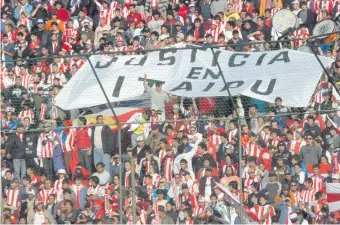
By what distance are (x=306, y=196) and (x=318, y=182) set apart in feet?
0.87

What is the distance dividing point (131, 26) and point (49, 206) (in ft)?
36.0

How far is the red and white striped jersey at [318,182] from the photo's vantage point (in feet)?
61.4

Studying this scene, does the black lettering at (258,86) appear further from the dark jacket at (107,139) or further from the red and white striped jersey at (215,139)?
the dark jacket at (107,139)

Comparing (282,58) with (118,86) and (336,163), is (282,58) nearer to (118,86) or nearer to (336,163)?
(336,163)

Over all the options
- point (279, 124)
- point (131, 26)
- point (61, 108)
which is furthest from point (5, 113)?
point (131, 26)

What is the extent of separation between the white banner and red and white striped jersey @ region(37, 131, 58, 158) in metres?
0.42

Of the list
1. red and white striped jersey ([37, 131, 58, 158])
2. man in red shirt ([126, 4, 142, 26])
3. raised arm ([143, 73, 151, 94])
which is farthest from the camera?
man in red shirt ([126, 4, 142, 26])

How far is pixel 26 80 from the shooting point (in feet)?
64.1

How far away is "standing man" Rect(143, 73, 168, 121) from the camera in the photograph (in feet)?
59.3

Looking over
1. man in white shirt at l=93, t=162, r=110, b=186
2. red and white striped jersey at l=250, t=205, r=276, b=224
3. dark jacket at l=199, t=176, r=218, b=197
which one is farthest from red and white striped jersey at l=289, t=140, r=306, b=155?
man in white shirt at l=93, t=162, r=110, b=186

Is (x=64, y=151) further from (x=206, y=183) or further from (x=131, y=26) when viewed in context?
(x=131, y=26)

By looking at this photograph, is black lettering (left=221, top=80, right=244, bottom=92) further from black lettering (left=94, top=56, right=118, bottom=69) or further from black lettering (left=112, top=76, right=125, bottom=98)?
black lettering (left=94, top=56, right=118, bottom=69)

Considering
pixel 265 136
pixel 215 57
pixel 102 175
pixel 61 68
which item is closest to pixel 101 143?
pixel 102 175

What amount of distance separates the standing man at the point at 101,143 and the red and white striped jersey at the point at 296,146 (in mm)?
2332
